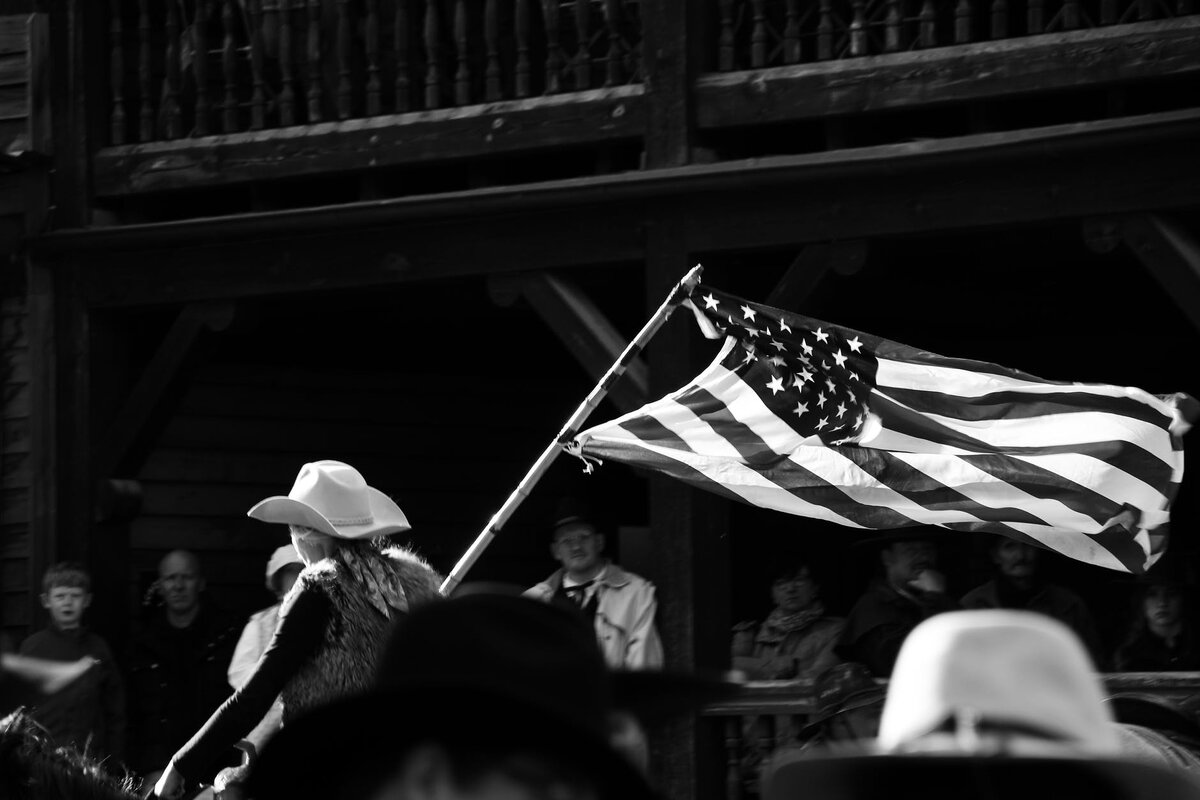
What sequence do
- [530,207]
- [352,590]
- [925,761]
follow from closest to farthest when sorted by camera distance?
[925,761]
[352,590]
[530,207]

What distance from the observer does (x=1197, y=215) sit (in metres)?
8.02

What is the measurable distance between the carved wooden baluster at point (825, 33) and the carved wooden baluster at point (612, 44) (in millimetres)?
916

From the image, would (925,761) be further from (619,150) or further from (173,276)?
(173,276)

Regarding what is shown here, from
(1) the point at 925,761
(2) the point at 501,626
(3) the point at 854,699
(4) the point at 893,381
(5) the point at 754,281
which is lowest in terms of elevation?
(3) the point at 854,699

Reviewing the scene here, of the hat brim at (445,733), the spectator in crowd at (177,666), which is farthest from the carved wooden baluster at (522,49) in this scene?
the hat brim at (445,733)

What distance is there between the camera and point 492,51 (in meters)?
9.09

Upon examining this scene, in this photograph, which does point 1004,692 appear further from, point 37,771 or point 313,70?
point 313,70

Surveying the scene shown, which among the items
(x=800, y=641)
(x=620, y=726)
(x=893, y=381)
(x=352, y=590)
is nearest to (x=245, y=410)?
(x=800, y=641)

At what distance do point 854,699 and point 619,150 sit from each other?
3240 millimetres

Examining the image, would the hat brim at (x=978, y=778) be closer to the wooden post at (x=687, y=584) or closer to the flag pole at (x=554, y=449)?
the flag pole at (x=554, y=449)

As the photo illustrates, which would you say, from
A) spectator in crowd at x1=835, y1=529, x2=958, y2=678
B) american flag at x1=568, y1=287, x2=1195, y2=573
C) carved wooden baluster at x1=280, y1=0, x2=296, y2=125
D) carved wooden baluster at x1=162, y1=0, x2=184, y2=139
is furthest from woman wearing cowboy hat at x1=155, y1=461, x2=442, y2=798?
→ carved wooden baluster at x1=162, y1=0, x2=184, y2=139

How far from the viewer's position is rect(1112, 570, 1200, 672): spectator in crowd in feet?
26.5

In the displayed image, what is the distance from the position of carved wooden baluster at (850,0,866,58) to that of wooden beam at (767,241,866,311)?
80 centimetres

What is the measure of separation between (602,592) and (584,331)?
112 centimetres
